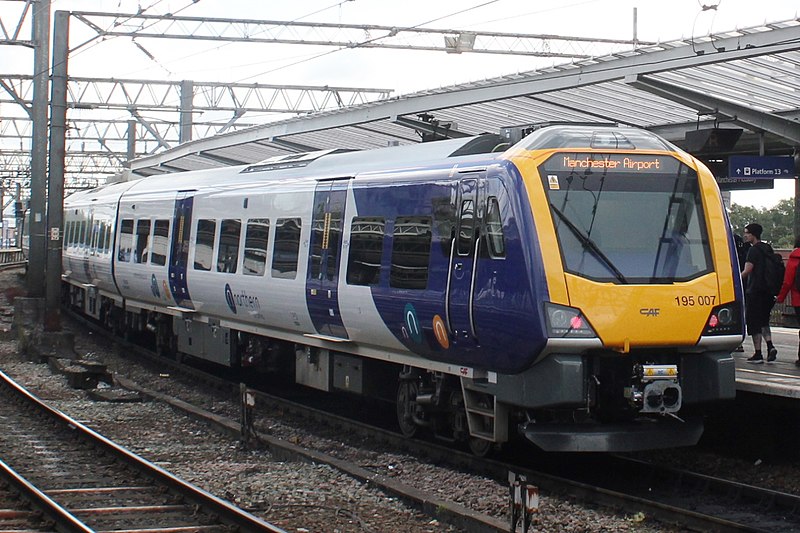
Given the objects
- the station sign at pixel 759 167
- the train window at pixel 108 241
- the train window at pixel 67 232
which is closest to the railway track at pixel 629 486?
the station sign at pixel 759 167

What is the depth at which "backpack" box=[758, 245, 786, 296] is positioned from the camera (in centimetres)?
1217

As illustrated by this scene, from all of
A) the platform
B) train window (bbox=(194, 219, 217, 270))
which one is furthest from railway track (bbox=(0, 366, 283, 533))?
the platform

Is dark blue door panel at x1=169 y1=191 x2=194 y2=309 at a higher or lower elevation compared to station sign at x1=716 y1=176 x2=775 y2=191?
lower

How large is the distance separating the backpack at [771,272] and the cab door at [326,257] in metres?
4.49

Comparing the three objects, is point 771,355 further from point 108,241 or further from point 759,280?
point 108,241

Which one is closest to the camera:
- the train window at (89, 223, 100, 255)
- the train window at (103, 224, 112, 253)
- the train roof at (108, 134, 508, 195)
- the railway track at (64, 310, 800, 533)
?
the railway track at (64, 310, 800, 533)

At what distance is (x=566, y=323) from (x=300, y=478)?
286 cm

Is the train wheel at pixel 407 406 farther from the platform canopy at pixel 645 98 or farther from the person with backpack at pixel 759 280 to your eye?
the platform canopy at pixel 645 98

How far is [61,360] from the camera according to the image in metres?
19.4

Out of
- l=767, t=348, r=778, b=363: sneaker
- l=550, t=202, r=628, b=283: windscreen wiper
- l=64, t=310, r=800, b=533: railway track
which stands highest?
l=550, t=202, r=628, b=283: windscreen wiper

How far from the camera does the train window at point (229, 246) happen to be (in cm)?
1509

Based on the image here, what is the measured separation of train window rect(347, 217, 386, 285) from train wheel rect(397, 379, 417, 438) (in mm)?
1137

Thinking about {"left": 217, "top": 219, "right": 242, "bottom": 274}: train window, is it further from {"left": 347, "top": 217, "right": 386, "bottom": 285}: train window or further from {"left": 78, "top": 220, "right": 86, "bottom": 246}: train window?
{"left": 78, "top": 220, "right": 86, "bottom": 246}: train window

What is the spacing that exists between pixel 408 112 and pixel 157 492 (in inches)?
311
